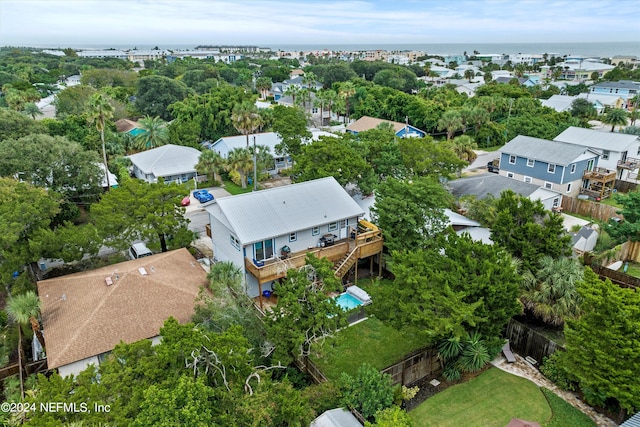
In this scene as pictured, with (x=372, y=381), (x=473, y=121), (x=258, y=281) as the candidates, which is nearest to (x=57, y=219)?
(x=258, y=281)

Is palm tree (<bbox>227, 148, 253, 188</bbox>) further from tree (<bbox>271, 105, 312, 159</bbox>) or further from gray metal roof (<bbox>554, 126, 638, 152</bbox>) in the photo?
gray metal roof (<bbox>554, 126, 638, 152</bbox>)

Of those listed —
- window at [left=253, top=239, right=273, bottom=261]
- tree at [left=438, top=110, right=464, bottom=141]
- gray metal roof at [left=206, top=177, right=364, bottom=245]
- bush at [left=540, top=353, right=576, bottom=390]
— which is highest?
tree at [left=438, top=110, right=464, bottom=141]

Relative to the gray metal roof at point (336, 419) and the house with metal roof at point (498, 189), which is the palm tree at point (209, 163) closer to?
the house with metal roof at point (498, 189)

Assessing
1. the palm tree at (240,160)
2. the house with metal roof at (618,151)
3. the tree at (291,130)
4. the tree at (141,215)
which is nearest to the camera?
the tree at (141,215)

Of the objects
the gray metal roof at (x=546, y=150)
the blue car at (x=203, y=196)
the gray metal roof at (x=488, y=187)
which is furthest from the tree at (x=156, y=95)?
the gray metal roof at (x=546, y=150)

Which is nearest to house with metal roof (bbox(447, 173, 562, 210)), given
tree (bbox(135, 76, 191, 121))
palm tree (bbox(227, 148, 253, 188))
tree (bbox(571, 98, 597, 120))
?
palm tree (bbox(227, 148, 253, 188))

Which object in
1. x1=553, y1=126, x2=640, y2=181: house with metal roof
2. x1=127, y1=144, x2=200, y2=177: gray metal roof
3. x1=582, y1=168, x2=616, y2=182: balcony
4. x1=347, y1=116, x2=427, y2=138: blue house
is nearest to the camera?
x1=582, y1=168, x2=616, y2=182: balcony

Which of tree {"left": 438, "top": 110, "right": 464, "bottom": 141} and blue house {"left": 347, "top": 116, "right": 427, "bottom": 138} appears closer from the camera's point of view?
blue house {"left": 347, "top": 116, "right": 427, "bottom": 138}

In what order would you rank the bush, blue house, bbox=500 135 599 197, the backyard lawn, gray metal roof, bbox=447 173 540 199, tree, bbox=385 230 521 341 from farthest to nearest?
blue house, bbox=500 135 599 197 → gray metal roof, bbox=447 173 540 199 → the bush → tree, bbox=385 230 521 341 → the backyard lawn
